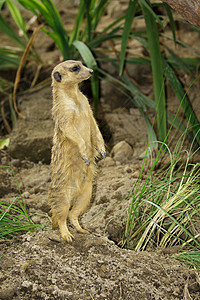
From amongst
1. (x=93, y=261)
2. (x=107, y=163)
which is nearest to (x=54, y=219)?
Result: (x=93, y=261)

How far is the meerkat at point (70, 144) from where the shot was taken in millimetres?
1338

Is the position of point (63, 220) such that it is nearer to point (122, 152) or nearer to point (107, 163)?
point (107, 163)

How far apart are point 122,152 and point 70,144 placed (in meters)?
1.15

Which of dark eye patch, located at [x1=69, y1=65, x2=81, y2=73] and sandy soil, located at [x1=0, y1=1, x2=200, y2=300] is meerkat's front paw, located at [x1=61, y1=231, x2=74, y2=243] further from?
dark eye patch, located at [x1=69, y1=65, x2=81, y2=73]

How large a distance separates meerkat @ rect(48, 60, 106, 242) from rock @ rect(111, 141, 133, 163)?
977 mm

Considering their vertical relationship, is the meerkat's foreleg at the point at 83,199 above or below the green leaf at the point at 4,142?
above

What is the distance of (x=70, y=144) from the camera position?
4.55ft

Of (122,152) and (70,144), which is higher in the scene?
(70,144)

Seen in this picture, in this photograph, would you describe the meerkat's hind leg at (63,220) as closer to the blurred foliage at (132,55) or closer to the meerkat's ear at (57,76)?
the meerkat's ear at (57,76)

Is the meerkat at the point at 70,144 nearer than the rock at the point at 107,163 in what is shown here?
Yes

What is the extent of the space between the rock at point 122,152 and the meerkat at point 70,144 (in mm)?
977

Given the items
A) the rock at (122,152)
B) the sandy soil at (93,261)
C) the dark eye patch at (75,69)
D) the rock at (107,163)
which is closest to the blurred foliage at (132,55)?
the rock at (122,152)

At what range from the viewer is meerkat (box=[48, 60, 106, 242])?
134 centimetres

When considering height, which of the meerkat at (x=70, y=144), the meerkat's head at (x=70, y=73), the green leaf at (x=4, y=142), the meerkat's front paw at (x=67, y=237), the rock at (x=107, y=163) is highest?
the meerkat's head at (x=70, y=73)
